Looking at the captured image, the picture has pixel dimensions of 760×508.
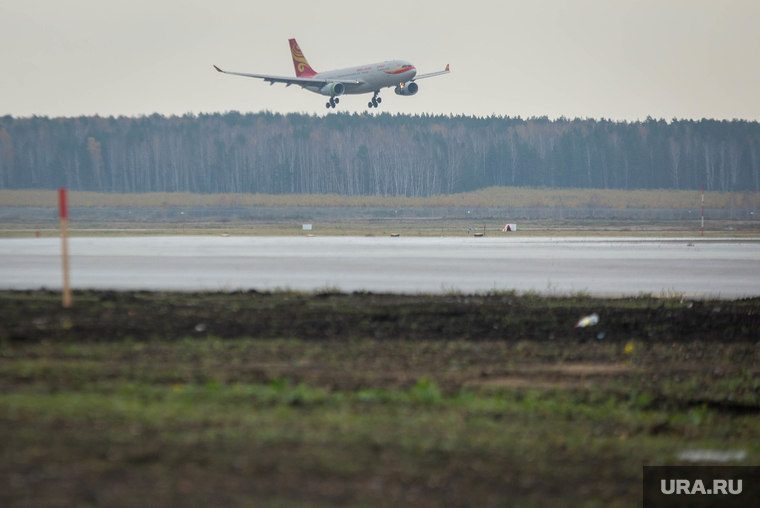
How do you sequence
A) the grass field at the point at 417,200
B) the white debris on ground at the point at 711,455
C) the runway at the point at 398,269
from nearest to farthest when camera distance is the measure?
the white debris on ground at the point at 711,455
the runway at the point at 398,269
the grass field at the point at 417,200

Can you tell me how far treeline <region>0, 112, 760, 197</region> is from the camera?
6220 inches

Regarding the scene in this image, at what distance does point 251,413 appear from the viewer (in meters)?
6.45

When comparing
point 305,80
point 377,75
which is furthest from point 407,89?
point 305,80

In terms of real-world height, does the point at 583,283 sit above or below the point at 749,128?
below

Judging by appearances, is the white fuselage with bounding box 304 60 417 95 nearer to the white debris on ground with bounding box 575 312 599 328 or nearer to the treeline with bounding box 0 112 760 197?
the white debris on ground with bounding box 575 312 599 328

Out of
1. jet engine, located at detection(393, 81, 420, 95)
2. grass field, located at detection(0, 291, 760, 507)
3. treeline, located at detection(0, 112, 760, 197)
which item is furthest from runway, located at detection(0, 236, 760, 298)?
treeline, located at detection(0, 112, 760, 197)

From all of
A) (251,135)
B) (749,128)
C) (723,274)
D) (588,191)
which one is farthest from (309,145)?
(723,274)

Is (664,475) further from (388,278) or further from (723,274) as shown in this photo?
(723,274)

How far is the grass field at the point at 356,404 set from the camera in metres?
4.76

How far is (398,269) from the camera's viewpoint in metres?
22.7

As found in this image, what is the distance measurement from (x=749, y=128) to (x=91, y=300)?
197833 mm

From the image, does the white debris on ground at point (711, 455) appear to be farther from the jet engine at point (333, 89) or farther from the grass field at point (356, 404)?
the jet engine at point (333, 89)

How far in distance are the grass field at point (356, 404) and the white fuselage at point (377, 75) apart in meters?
44.0

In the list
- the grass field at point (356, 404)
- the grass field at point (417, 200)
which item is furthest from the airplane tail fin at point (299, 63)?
the grass field at point (356, 404)
